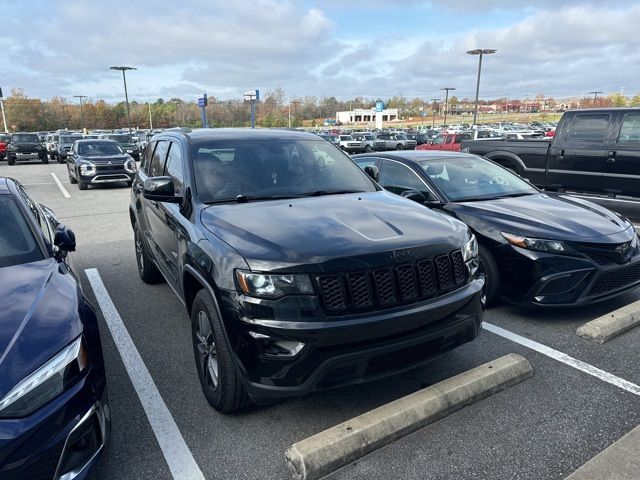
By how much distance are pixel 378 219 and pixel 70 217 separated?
930 cm

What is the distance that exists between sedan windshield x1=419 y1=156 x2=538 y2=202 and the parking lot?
1.44m

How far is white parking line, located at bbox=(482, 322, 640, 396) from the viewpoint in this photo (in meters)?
3.29

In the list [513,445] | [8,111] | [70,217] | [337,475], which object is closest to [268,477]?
[337,475]

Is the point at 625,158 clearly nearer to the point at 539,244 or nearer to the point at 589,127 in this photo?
the point at 589,127

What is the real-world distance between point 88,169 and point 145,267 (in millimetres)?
10839

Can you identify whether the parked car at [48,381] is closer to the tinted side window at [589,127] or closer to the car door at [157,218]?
the car door at [157,218]

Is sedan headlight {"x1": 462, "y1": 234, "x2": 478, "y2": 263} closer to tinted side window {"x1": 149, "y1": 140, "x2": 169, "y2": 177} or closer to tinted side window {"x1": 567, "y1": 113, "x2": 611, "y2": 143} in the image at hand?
tinted side window {"x1": 149, "y1": 140, "x2": 169, "y2": 177}

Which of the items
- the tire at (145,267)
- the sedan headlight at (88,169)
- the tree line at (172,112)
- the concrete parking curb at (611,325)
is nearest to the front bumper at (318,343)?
the concrete parking curb at (611,325)

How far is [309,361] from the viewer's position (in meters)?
2.49

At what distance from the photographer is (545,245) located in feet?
13.7

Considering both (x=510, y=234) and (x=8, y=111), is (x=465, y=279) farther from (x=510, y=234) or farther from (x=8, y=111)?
(x=8, y=111)

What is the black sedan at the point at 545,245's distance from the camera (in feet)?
13.6

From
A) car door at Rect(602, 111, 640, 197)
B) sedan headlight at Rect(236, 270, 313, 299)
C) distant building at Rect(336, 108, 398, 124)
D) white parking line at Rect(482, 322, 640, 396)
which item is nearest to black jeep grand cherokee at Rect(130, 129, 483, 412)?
sedan headlight at Rect(236, 270, 313, 299)

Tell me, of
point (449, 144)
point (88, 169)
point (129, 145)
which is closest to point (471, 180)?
point (88, 169)
